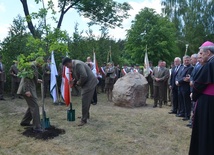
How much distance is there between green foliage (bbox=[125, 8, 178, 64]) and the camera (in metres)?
31.5

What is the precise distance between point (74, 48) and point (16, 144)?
11632 millimetres

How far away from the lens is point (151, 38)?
31.8 m

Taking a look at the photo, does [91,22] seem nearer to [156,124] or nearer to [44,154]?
[156,124]

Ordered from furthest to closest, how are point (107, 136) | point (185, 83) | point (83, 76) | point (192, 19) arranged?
point (192, 19)
point (185, 83)
point (83, 76)
point (107, 136)

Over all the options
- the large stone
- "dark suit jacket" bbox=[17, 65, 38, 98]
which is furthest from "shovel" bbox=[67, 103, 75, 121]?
the large stone

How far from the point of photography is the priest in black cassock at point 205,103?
434 centimetres

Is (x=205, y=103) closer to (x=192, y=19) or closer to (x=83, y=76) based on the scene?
(x=83, y=76)

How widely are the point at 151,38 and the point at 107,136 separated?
26.5 m

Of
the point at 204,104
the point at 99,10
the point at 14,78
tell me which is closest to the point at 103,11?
the point at 99,10

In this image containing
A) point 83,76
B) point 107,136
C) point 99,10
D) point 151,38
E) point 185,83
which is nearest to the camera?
point 107,136

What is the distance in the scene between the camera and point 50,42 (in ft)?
22.6

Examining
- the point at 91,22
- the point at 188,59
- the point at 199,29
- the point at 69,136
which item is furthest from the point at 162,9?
the point at 69,136

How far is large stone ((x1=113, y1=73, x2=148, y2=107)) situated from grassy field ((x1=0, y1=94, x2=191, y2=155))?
3.66 ft

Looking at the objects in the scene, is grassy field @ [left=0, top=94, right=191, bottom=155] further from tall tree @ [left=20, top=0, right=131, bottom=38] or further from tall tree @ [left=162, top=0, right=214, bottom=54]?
tall tree @ [left=162, top=0, right=214, bottom=54]
